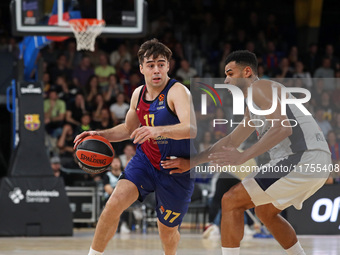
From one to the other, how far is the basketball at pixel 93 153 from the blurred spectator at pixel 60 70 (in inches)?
303

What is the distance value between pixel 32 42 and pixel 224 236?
638 cm

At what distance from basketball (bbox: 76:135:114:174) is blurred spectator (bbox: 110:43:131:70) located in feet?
28.5

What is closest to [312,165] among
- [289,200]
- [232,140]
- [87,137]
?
[289,200]

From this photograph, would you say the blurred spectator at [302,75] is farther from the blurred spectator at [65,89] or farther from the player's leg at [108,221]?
the player's leg at [108,221]

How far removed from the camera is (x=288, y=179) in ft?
16.4

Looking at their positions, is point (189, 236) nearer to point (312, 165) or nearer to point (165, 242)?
point (165, 242)

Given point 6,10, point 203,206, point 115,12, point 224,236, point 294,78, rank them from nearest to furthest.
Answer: point 224,236 → point 115,12 → point 203,206 → point 294,78 → point 6,10

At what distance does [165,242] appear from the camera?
5543 millimetres

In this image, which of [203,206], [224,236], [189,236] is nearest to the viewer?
[224,236]

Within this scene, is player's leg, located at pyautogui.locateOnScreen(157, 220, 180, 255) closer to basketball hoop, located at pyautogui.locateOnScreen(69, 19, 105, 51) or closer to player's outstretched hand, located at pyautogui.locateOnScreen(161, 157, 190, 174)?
player's outstretched hand, located at pyautogui.locateOnScreen(161, 157, 190, 174)

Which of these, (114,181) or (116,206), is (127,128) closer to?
(116,206)

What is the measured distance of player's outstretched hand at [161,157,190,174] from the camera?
17.5 ft

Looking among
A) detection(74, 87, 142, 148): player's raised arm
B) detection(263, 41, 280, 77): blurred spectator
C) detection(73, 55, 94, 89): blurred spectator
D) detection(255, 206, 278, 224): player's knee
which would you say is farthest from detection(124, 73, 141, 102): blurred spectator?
detection(255, 206, 278, 224): player's knee

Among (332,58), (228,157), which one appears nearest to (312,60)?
(332,58)
